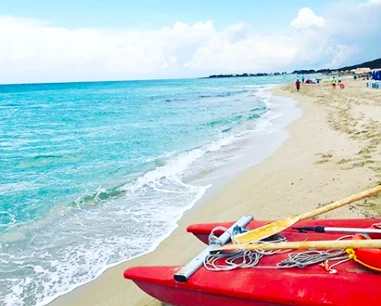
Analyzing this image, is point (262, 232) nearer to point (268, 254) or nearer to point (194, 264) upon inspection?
point (268, 254)

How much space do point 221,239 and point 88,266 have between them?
2208 mm

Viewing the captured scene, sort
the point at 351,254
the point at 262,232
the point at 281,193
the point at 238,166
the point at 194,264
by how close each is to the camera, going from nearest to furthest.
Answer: the point at 351,254, the point at 194,264, the point at 262,232, the point at 281,193, the point at 238,166

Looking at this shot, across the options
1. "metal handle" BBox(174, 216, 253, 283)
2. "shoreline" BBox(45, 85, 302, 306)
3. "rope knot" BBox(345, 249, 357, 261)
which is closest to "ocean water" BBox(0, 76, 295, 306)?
"shoreline" BBox(45, 85, 302, 306)

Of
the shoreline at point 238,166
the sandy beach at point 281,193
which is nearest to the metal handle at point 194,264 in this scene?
the sandy beach at point 281,193

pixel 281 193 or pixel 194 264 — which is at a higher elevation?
pixel 194 264

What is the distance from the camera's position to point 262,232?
3824mm

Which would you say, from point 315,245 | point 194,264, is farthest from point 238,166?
point 315,245

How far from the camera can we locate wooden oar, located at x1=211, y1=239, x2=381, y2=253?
2857 millimetres

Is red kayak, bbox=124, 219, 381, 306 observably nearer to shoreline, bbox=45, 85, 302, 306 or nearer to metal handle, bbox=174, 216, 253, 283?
metal handle, bbox=174, 216, 253, 283

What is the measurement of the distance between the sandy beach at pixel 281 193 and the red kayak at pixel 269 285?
0.68 metres

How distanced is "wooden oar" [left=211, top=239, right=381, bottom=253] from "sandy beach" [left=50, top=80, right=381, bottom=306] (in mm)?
1157

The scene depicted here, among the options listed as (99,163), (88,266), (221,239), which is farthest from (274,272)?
(99,163)

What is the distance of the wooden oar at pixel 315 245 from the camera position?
9.37ft

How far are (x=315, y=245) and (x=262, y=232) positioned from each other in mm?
748
